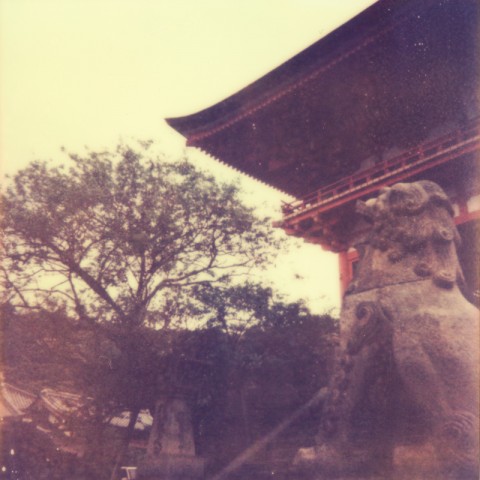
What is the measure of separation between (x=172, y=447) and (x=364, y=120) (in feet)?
21.9

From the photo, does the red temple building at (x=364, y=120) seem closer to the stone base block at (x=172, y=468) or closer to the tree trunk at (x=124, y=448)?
the tree trunk at (x=124, y=448)

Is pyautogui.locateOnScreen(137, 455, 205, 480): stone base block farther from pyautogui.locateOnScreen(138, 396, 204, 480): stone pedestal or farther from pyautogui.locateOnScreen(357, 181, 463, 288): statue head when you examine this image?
pyautogui.locateOnScreen(357, 181, 463, 288): statue head

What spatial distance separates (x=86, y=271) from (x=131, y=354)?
2.97 m

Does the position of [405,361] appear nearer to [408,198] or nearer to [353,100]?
[408,198]

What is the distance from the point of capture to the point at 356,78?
838 cm

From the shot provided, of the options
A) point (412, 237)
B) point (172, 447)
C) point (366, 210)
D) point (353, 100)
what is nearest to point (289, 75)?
point (353, 100)

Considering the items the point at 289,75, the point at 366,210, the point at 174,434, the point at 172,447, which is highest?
the point at 289,75

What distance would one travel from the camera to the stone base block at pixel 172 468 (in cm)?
485

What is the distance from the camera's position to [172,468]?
16.0 feet

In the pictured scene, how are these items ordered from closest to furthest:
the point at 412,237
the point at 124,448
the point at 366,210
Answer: the point at 412,237 < the point at 366,210 < the point at 124,448

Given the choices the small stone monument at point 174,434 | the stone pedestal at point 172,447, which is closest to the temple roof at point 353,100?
the small stone monument at point 174,434

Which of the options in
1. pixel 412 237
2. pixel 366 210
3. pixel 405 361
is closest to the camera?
pixel 405 361

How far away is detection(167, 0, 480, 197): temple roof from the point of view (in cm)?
732

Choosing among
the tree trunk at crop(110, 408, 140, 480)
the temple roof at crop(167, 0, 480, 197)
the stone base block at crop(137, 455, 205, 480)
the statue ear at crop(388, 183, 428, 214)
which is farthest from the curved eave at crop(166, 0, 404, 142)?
the stone base block at crop(137, 455, 205, 480)
